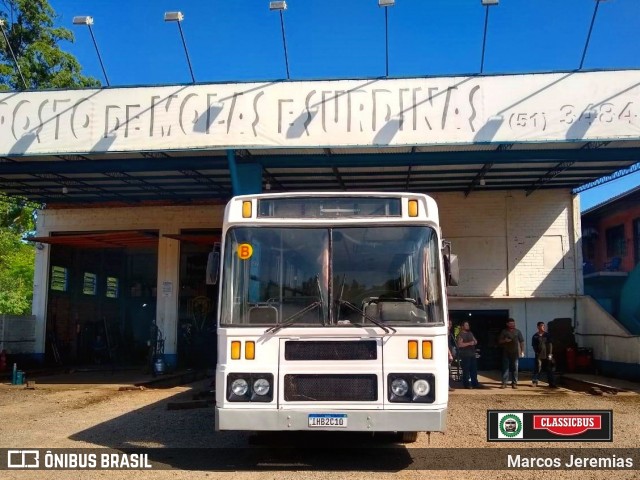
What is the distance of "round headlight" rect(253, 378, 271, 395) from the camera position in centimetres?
680

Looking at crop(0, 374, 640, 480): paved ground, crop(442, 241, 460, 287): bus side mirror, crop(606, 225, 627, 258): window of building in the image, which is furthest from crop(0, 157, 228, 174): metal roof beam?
crop(606, 225, 627, 258): window of building

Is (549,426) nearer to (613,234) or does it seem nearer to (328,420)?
(328,420)

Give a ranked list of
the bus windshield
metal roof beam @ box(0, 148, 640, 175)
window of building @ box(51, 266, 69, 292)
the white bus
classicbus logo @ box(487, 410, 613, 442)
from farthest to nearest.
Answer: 1. window of building @ box(51, 266, 69, 292)
2. metal roof beam @ box(0, 148, 640, 175)
3. classicbus logo @ box(487, 410, 613, 442)
4. the bus windshield
5. the white bus

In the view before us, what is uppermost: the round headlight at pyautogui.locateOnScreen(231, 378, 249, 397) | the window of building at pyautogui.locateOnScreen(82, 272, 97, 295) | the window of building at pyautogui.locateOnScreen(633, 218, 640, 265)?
the window of building at pyautogui.locateOnScreen(633, 218, 640, 265)

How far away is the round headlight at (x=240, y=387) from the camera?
683 centimetres

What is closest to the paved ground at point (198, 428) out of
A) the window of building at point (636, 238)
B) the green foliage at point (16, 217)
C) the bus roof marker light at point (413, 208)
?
the bus roof marker light at point (413, 208)

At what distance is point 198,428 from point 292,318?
157 inches

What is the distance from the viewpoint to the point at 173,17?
14.1 meters

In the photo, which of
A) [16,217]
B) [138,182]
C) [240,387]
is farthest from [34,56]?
[240,387]

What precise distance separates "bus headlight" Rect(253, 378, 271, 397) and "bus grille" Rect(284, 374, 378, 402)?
19 cm

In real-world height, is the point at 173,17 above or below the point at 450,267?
above

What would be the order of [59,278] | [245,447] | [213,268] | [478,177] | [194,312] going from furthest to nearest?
[59,278]
[194,312]
[478,177]
[245,447]
[213,268]

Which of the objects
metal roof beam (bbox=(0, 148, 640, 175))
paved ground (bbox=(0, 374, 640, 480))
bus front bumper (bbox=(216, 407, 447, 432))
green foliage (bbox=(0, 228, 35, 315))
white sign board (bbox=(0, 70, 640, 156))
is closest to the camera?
bus front bumper (bbox=(216, 407, 447, 432))

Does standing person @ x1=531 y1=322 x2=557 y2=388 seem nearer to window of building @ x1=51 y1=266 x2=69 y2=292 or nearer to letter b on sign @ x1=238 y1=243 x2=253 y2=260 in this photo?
letter b on sign @ x1=238 y1=243 x2=253 y2=260
